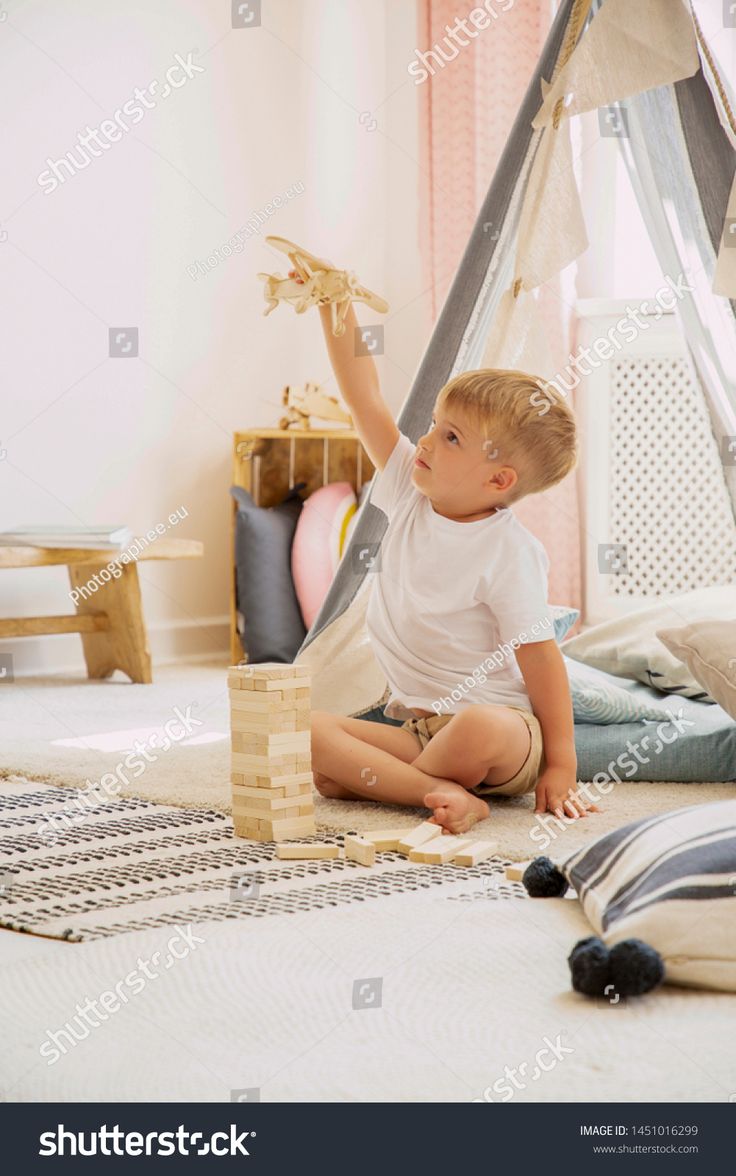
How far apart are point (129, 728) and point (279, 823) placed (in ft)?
2.91

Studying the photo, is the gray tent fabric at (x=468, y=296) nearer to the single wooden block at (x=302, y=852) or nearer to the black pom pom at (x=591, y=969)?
the single wooden block at (x=302, y=852)

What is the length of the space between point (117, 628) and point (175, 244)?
3.25 feet

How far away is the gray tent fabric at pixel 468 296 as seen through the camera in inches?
80.6

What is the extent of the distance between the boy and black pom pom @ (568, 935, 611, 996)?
0.62 meters

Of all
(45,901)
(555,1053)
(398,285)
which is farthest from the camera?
(398,285)

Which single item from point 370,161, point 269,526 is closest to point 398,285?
point 370,161

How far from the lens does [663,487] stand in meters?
3.39

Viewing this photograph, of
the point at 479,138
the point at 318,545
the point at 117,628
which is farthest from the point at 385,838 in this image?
the point at 479,138

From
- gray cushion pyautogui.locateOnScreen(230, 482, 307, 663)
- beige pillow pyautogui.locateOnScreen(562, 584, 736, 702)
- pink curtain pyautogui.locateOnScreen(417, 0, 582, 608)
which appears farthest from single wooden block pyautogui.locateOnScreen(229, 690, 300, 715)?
pink curtain pyautogui.locateOnScreen(417, 0, 582, 608)

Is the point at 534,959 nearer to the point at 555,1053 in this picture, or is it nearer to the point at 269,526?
the point at 555,1053

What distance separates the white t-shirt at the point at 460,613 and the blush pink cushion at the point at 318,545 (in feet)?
4.46

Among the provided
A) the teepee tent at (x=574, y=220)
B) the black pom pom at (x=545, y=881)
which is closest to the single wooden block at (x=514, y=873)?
the black pom pom at (x=545, y=881)

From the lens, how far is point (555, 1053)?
99 cm

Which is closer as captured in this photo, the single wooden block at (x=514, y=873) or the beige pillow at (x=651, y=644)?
the single wooden block at (x=514, y=873)
